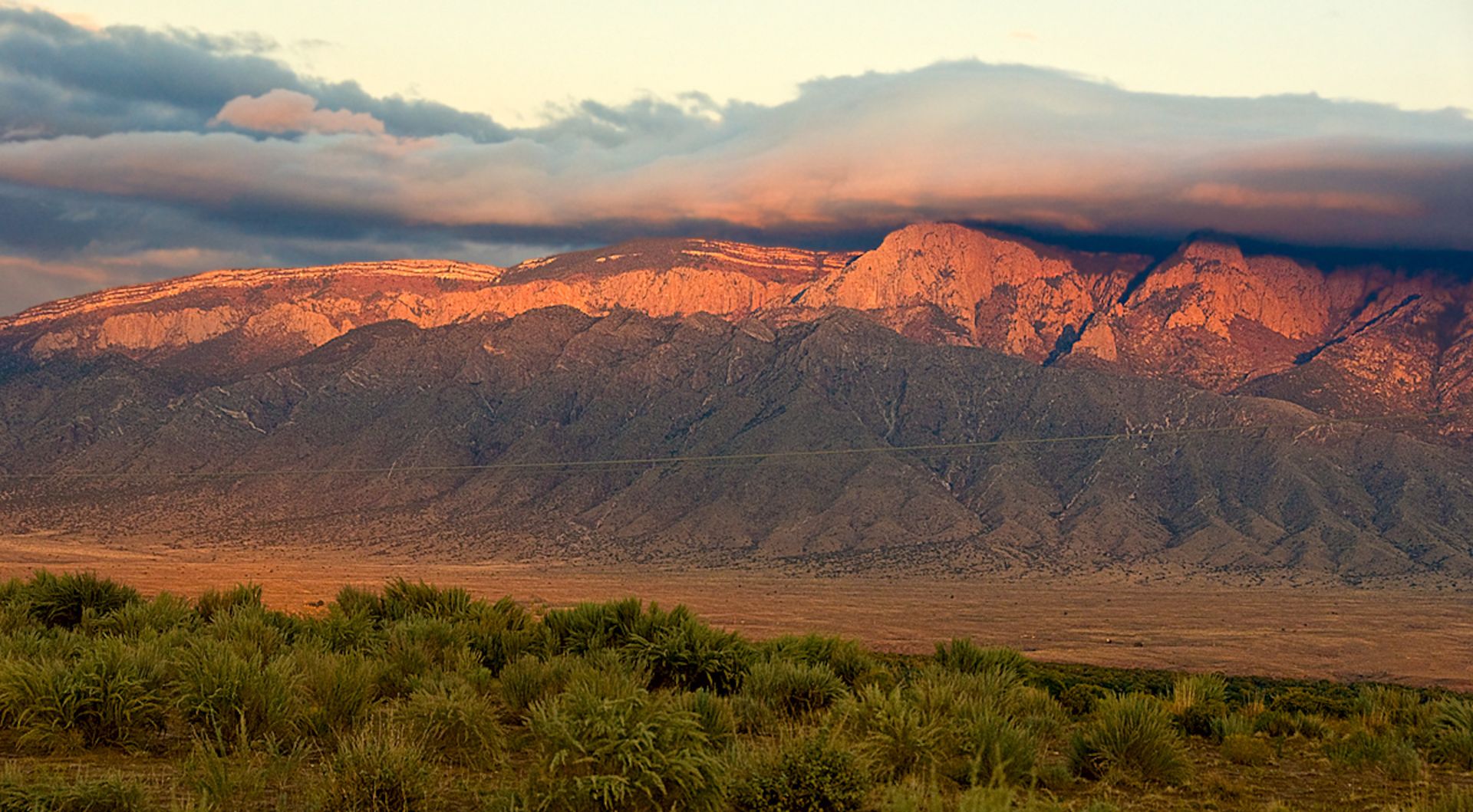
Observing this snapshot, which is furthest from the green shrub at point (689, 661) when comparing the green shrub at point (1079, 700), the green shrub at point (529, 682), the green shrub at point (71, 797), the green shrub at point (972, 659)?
the green shrub at point (71, 797)

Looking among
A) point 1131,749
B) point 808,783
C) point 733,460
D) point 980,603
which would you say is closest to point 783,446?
point 733,460

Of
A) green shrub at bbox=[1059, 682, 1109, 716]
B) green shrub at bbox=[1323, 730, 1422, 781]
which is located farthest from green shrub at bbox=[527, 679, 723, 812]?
green shrub at bbox=[1059, 682, 1109, 716]

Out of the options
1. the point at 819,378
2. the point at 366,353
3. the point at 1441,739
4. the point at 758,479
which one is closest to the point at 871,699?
the point at 1441,739

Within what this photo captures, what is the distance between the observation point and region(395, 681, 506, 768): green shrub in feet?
43.8

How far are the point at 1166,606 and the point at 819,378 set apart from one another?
258ft

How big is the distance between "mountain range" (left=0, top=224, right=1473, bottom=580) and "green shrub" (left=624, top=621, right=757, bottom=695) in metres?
88.5

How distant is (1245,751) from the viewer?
16.2 meters

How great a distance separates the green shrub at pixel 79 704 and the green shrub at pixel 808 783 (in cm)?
685

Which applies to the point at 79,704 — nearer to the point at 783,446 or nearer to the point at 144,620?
the point at 144,620

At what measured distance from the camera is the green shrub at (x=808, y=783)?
435 inches

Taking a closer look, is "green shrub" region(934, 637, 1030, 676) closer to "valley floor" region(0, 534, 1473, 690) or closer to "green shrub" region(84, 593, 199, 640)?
"green shrub" region(84, 593, 199, 640)

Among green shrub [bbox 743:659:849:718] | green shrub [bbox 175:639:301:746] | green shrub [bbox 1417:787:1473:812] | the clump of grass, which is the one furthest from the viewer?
the clump of grass

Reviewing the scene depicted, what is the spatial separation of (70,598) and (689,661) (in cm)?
1171

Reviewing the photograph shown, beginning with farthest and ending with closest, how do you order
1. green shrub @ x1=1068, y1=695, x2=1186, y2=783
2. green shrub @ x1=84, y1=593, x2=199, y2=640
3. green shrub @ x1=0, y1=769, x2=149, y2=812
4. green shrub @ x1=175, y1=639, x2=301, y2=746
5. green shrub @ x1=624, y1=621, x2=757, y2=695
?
green shrub @ x1=84, y1=593, x2=199, y2=640 < green shrub @ x1=624, y1=621, x2=757, y2=695 < green shrub @ x1=1068, y1=695, x2=1186, y2=783 < green shrub @ x1=175, y1=639, x2=301, y2=746 < green shrub @ x1=0, y1=769, x2=149, y2=812
